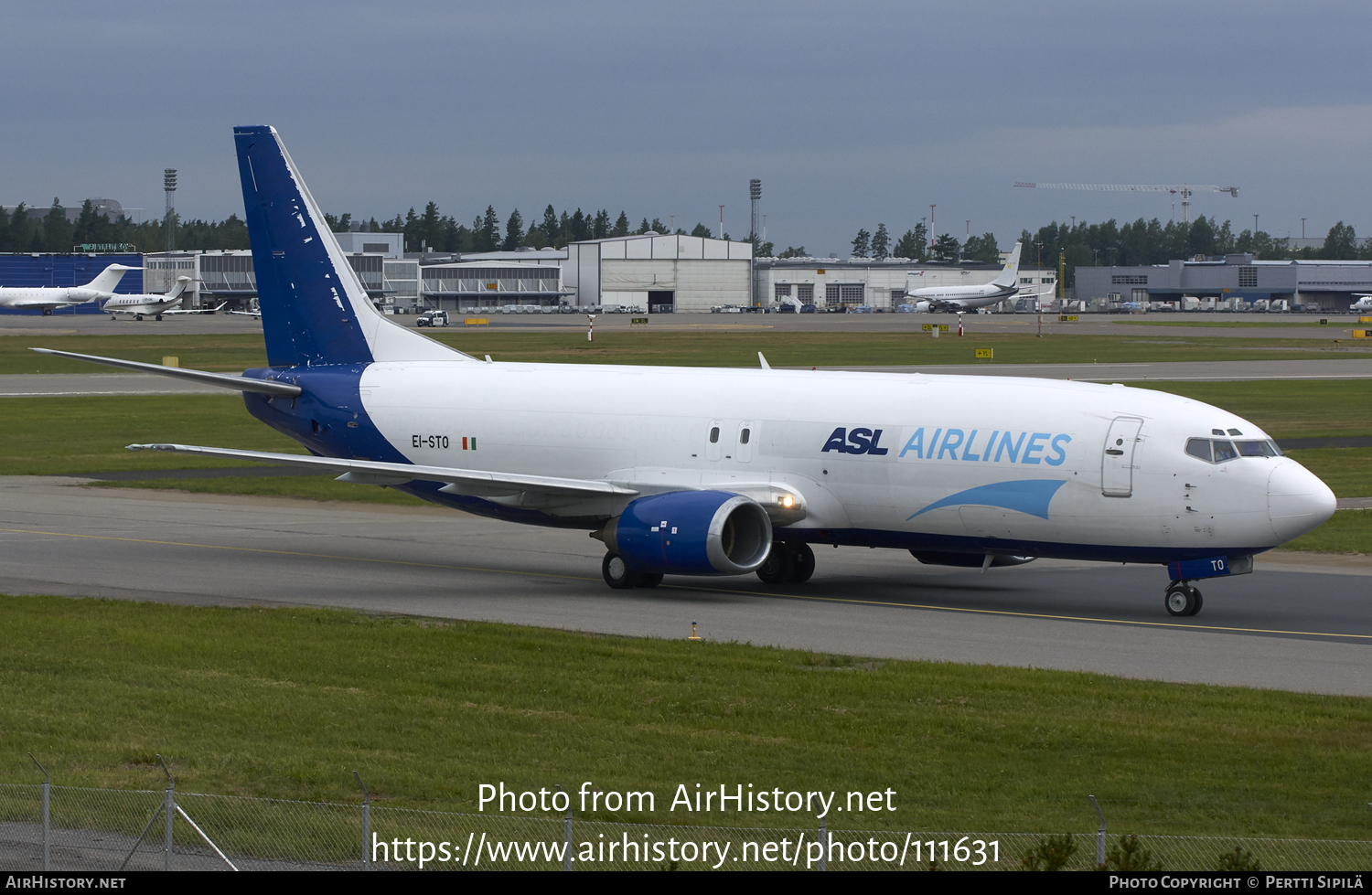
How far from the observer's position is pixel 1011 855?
12.6 m

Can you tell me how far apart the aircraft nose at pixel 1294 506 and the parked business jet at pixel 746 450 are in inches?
1.3

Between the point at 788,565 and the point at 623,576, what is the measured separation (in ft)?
11.3

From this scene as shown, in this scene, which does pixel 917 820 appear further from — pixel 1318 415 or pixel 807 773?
pixel 1318 415

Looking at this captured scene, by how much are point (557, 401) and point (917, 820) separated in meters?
18.7

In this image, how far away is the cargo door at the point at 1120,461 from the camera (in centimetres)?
2620

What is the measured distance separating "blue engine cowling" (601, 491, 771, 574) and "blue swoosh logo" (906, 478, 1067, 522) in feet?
12.3

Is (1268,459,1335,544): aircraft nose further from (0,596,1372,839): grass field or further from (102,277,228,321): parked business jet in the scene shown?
(102,277,228,321): parked business jet

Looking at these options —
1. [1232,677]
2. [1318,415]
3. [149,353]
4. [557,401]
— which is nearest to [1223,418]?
[1232,677]

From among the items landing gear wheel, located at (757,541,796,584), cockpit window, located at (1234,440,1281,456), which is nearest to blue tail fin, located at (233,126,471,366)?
landing gear wheel, located at (757,541,796,584)

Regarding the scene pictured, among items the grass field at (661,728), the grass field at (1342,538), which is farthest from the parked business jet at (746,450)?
the grass field at (1342,538)

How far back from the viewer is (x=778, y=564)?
3098 centimetres

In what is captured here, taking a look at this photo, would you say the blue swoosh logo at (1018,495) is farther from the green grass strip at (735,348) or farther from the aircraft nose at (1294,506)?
the green grass strip at (735,348)

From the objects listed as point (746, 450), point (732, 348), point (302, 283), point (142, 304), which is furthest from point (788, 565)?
point (142, 304)

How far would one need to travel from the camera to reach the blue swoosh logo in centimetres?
2664
